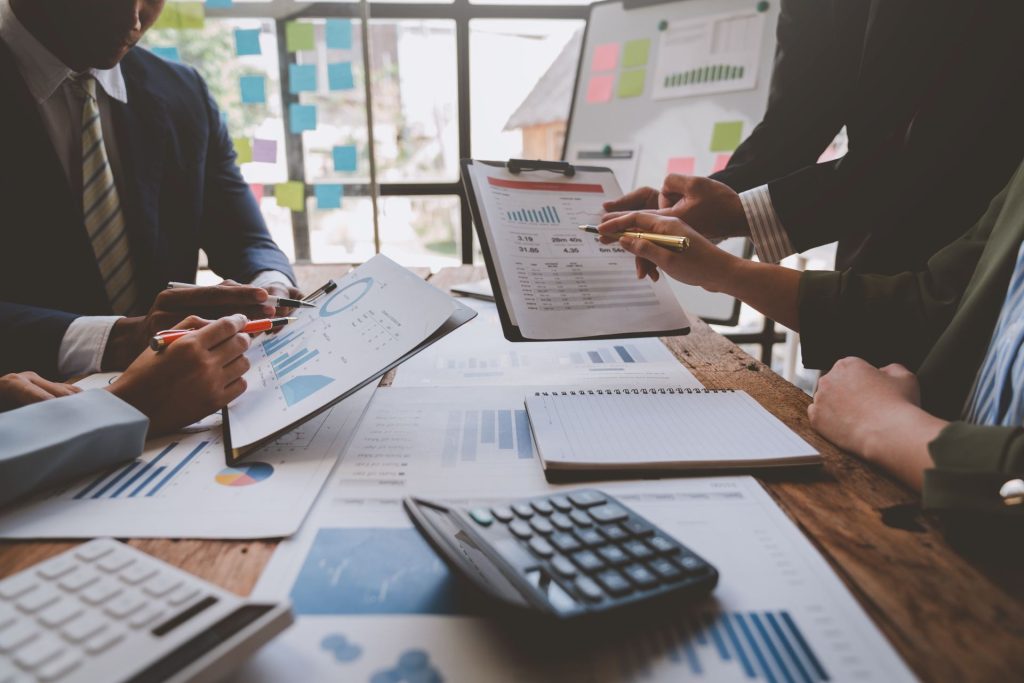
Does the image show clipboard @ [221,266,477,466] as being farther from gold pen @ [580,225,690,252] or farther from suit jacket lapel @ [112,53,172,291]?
suit jacket lapel @ [112,53,172,291]

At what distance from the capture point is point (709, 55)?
6.97 feet

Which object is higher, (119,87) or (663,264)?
(119,87)

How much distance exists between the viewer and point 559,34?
2605 millimetres

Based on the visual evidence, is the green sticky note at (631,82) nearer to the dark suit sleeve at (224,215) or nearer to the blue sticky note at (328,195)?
the blue sticky note at (328,195)

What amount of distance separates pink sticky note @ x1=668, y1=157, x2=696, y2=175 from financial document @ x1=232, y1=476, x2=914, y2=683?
6.35 ft

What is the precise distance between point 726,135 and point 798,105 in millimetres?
738

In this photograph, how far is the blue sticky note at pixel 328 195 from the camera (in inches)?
101

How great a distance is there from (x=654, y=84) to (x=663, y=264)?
1.65 m

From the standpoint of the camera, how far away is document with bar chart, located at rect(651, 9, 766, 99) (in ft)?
6.73

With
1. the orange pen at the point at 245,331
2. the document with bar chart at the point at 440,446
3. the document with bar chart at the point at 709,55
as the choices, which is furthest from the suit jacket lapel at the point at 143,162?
the document with bar chart at the point at 709,55

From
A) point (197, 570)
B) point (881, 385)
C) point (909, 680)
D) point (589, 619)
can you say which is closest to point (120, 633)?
point (197, 570)

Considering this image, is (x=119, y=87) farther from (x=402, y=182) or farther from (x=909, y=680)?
(x=909, y=680)

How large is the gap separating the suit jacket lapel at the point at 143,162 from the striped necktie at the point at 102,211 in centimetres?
3

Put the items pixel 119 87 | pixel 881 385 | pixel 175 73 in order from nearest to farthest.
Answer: pixel 881 385 < pixel 119 87 < pixel 175 73
